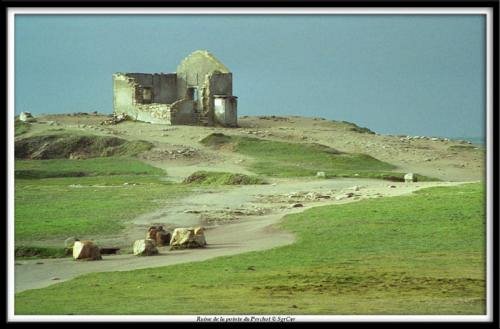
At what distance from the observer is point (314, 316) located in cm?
1781

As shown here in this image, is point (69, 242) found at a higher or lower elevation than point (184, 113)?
lower

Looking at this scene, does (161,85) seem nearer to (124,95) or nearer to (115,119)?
(124,95)

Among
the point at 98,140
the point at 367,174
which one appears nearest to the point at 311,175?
the point at 367,174

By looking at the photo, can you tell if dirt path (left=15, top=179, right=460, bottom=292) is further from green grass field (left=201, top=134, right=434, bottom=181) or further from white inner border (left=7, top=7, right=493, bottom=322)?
white inner border (left=7, top=7, right=493, bottom=322)

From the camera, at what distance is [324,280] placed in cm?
1934

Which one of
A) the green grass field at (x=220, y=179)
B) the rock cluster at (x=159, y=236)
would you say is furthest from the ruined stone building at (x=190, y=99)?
the rock cluster at (x=159, y=236)

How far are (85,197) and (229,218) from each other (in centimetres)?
378

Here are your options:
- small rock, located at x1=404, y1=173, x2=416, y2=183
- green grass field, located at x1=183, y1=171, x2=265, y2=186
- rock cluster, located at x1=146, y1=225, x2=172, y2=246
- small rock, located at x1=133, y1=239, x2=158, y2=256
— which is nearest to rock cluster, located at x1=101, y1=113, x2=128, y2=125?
green grass field, located at x1=183, y1=171, x2=265, y2=186

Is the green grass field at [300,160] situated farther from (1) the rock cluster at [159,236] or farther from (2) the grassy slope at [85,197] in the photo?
(1) the rock cluster at [159,236]

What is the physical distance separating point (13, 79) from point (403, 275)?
7.14 m

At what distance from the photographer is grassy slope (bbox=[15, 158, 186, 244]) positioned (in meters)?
22.5

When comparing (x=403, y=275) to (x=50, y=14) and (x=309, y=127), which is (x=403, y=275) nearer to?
A: (x=50, y=14)

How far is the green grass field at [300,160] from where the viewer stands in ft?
101

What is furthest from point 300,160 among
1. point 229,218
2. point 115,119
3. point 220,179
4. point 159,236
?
point 159,236
